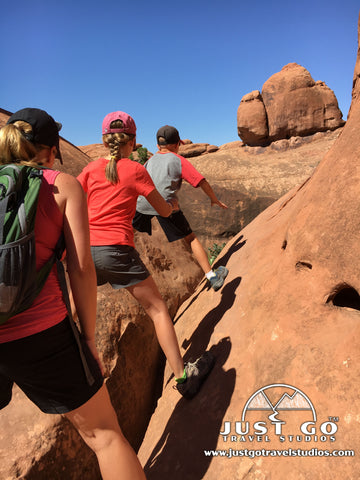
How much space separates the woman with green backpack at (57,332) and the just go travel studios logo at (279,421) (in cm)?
67

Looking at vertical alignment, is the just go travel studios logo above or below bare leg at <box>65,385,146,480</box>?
below

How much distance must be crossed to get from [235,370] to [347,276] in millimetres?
934

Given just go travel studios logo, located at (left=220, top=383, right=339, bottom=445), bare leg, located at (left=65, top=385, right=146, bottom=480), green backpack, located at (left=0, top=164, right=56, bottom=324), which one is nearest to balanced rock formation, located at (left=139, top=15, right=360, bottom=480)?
just go travel studios logo, located at (left=220, top=383, right=339, bottom=445)

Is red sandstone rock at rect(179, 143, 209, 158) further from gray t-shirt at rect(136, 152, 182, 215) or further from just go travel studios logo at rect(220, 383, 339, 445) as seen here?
just go travel studios logo at rect(220, 383, 339, 445)

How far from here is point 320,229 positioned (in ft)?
7.51

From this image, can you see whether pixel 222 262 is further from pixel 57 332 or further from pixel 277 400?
pixel 57 332

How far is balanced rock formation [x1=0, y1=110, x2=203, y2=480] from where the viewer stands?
77.1 inches

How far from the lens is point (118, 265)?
2221 millimetres

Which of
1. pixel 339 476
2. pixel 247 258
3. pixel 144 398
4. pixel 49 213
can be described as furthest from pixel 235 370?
pixel 49 213

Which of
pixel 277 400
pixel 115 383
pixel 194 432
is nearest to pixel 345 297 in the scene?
pixel 277 400

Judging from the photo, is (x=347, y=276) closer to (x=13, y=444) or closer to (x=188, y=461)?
(x=188, y=461)

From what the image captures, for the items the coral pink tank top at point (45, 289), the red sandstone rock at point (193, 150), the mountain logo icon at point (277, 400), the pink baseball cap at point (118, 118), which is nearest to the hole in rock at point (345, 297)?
the mountain logo icon at point (277, 400)

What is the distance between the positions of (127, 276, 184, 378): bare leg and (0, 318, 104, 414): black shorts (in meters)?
0.91

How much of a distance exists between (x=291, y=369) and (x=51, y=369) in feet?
4.43
